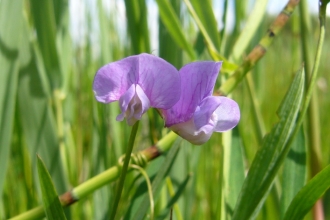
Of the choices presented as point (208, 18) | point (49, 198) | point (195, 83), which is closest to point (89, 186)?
point (49, 198)

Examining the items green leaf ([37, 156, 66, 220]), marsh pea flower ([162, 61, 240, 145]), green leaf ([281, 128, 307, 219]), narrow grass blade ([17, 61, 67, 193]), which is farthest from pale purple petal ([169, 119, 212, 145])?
narrow grass blade ([17, 61, 67, 193])

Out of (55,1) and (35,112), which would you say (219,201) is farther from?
(55,1)

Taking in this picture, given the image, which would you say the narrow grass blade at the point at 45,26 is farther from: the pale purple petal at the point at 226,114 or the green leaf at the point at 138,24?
the pale purple petal at the point at 226,114

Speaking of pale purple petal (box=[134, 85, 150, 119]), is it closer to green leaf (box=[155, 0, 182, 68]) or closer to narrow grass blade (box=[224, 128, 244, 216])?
narrow grass blade (box=[224, 128, 244, 216])

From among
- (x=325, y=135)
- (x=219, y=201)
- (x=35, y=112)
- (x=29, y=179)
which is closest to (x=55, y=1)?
(x=35, y=112)

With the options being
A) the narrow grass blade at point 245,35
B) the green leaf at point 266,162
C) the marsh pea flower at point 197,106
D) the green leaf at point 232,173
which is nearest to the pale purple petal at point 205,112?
the marsh pea flower at point 197,106

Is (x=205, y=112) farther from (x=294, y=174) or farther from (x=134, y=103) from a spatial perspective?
(x=294, y=174)
